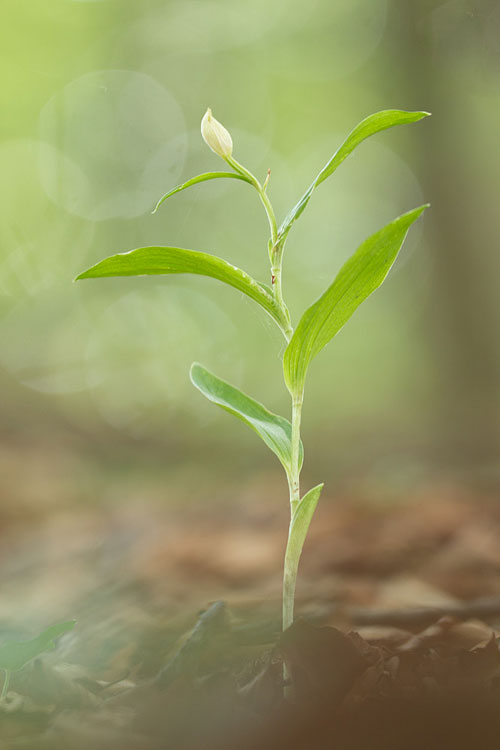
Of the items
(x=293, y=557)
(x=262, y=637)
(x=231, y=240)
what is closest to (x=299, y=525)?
(x=293, y=557)

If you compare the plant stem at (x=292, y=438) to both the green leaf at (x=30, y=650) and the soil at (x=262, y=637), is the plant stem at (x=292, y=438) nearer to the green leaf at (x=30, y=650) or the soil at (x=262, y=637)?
the soil at (x=262, y=637)

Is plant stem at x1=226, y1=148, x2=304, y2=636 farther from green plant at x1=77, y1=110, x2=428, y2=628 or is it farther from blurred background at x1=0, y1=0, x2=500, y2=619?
blurred background at x1=0, y1=0, x2=500, y2=619

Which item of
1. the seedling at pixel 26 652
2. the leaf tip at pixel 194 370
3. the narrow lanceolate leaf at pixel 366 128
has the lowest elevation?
the seedling at pixel 26 652

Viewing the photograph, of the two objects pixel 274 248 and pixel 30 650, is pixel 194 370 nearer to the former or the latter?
pixel 274 248

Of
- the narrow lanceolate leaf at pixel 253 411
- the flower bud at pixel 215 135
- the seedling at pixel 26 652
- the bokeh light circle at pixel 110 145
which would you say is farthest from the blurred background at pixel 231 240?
the flower bud at pixel 215 135

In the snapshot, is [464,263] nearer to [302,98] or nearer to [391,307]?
[391,307]

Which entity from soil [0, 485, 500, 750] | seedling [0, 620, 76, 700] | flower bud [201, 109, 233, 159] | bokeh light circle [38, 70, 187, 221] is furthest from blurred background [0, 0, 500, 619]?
flower bud [201, 109, 233, 159]
